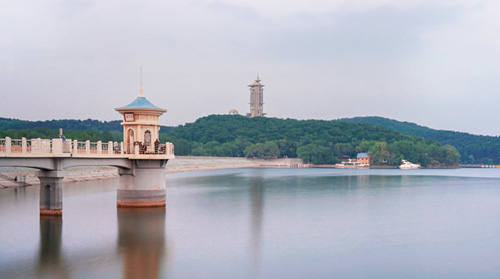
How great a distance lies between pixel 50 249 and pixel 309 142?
153 metres

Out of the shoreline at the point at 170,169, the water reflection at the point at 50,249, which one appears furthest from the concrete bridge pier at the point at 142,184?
the shoreline at the point at 170,169

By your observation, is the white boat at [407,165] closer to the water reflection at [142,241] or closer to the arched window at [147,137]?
the water reflection at [142,241]

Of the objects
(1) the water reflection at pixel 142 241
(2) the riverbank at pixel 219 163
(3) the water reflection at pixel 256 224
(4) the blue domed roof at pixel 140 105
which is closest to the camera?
(1) the water reflection at pixel 142 241

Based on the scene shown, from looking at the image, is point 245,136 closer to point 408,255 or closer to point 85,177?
point 85,177

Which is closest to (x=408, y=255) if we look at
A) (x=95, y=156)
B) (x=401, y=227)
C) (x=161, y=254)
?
(x=401, y=227)

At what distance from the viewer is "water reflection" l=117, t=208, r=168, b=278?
21.1 m

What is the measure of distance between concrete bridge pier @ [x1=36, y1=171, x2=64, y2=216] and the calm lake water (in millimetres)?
889

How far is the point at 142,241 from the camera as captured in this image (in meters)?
26.7

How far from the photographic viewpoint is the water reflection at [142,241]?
21109mm

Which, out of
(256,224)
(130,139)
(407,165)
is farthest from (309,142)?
(256,224)

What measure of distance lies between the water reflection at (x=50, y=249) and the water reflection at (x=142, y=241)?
8.32 ft

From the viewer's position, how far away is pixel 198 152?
162 m

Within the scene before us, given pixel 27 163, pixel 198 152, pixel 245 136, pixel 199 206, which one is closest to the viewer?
pixel 27 163

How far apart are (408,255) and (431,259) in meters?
1.07
